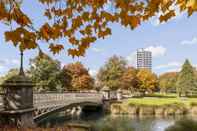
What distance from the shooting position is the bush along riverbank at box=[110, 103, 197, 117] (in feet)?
165

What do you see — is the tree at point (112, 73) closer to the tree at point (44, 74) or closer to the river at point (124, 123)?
the tree at point (44, 74)

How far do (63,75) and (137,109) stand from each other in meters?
19.1

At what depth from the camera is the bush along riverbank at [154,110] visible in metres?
50.2

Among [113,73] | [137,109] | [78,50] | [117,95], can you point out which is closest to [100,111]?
[137,109]

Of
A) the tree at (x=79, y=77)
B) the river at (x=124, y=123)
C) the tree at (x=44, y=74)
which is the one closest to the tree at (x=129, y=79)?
the tree at (x=79, y=77)

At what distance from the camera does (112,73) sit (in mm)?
Result: 78500

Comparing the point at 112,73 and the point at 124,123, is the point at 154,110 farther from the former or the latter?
the point at 112,73

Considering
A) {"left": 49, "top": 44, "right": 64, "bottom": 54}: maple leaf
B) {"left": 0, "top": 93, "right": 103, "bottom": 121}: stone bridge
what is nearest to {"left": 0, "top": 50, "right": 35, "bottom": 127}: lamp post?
{"left": 0, "top": 93, "right": 103, "bottom": 121}: stone bridge

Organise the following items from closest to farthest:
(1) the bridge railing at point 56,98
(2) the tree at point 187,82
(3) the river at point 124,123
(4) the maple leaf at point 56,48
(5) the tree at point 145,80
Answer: (4) the maple leaf at point 56,48 < (1) the bridge railing at point 56,98 < (3) the river at point 124,123 < (5) the tree at point 145,80 < (2) the tree at point 187,82

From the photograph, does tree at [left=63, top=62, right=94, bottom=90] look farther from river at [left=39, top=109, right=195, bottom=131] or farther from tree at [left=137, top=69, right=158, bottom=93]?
river at [left=39, top=109, right=195, bottom=131]

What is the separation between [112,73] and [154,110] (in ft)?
92.4

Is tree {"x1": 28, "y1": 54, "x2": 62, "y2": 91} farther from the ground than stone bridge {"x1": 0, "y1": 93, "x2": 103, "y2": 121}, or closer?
farther from the ground

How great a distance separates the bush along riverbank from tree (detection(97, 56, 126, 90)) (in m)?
25.6

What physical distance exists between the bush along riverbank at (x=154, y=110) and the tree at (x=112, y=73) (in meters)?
25.6
